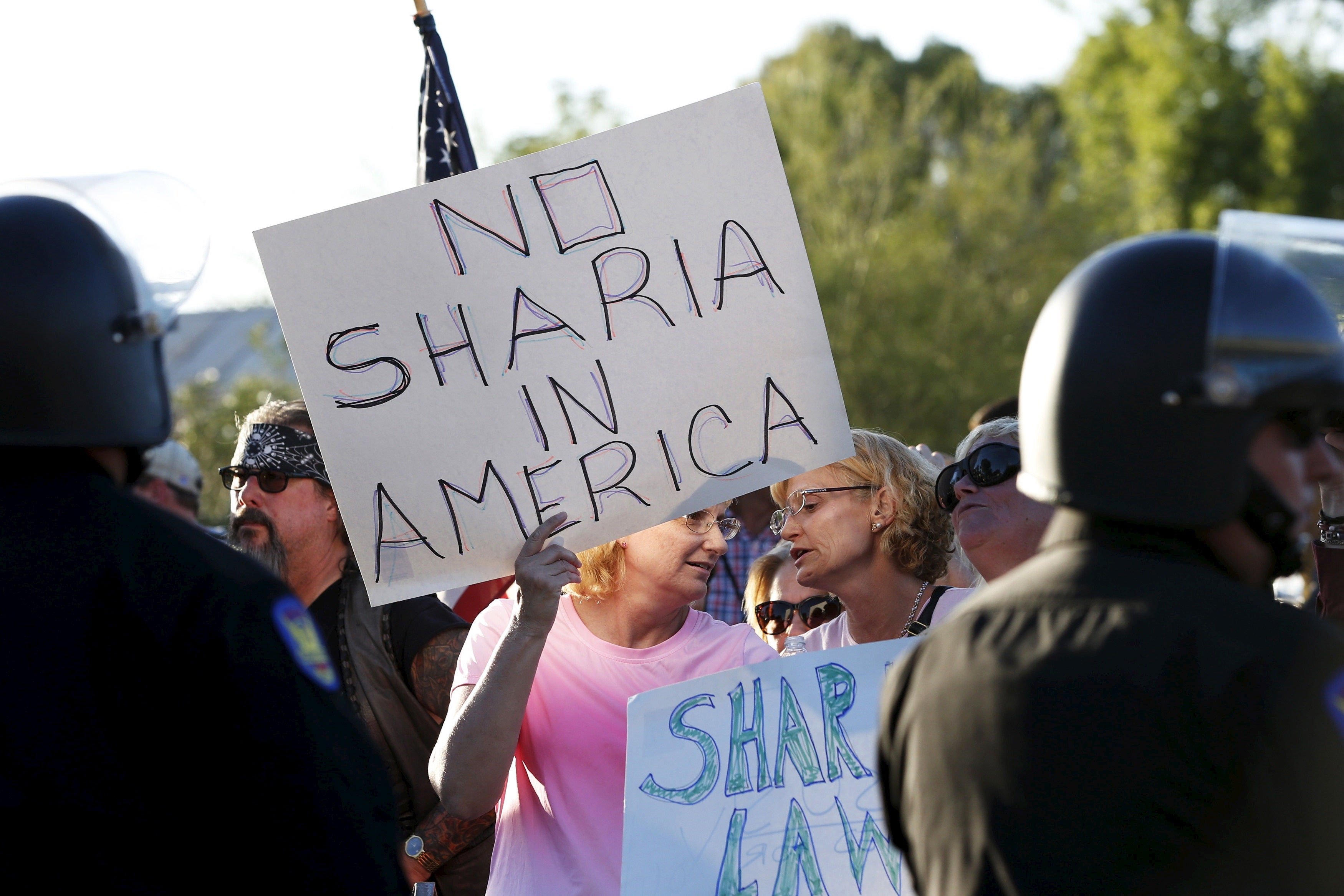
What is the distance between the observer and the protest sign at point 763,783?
2350 mm

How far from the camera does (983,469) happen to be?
3137 millimetres

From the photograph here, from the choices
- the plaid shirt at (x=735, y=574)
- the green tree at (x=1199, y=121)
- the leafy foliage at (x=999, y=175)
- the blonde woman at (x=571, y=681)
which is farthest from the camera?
the green tree at (x=1199, y=121)

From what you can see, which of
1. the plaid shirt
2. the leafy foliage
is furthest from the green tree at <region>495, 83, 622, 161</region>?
the plaid shirt

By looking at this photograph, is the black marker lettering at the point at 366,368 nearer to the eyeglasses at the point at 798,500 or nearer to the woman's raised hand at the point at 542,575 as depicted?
→ the woman's raised hand at the point at 542,575

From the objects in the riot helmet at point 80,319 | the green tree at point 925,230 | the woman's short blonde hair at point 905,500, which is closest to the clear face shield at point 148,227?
the riot helmet at point 80,319

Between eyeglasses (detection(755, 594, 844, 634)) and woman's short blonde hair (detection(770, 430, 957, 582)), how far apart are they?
375 mm

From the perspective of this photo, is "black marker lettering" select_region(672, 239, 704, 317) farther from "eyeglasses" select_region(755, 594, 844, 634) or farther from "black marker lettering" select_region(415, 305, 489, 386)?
"eyeglasses" select_region(755, 594, 844, 634)

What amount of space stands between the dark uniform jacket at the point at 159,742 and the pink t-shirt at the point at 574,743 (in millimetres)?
1296

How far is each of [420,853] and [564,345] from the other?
1190 mm

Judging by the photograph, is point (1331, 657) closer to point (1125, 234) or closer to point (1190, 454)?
point (1190, 454)

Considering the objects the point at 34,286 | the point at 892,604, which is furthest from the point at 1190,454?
the point at 892,604

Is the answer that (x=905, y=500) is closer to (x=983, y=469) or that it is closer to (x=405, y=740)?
(x=983, y=469)

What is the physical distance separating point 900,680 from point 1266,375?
0.54 meters

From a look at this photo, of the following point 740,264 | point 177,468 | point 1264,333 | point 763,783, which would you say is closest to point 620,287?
point 740,264
